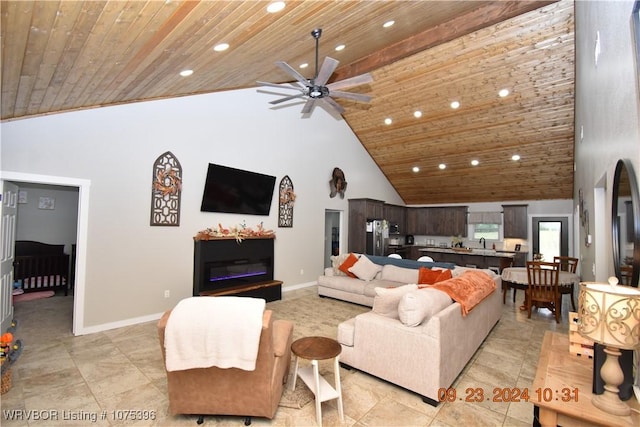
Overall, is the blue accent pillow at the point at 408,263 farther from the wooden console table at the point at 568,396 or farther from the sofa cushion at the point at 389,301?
the wooden console table at the point at 568,396

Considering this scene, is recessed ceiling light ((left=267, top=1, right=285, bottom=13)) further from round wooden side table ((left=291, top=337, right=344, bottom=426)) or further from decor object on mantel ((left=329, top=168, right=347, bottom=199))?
decor object on mantel ((left=329, top=168, right=347, bottom=199))

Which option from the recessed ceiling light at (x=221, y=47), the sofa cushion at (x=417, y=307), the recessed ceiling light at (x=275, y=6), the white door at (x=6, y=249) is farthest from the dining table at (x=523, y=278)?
the white door at (x=6, y=249)

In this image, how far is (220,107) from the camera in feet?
17.5

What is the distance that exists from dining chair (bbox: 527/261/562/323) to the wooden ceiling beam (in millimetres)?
3745

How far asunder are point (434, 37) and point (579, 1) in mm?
1873

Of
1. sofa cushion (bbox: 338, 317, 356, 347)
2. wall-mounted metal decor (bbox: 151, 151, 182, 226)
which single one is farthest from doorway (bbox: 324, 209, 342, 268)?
sofa cushion (bbox: 338, 317, 356, 347)

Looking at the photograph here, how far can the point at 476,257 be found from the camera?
7844 mm

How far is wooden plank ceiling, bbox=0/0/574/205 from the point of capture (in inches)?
79.4

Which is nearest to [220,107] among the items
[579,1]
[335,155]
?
[335,155]

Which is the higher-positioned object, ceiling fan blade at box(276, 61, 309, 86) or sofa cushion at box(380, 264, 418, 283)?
ceiling fan blade at box(276, 61, 309, 86)

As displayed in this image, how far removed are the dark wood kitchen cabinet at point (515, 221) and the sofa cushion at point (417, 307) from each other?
729cm

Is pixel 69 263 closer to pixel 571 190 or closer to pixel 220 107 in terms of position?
pixel 220 107

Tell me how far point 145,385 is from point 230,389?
1129 mm

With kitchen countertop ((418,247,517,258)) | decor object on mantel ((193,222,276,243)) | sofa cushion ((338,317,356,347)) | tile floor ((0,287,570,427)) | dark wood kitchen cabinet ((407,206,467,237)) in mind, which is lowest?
tile floor ((0,287,570,427))
